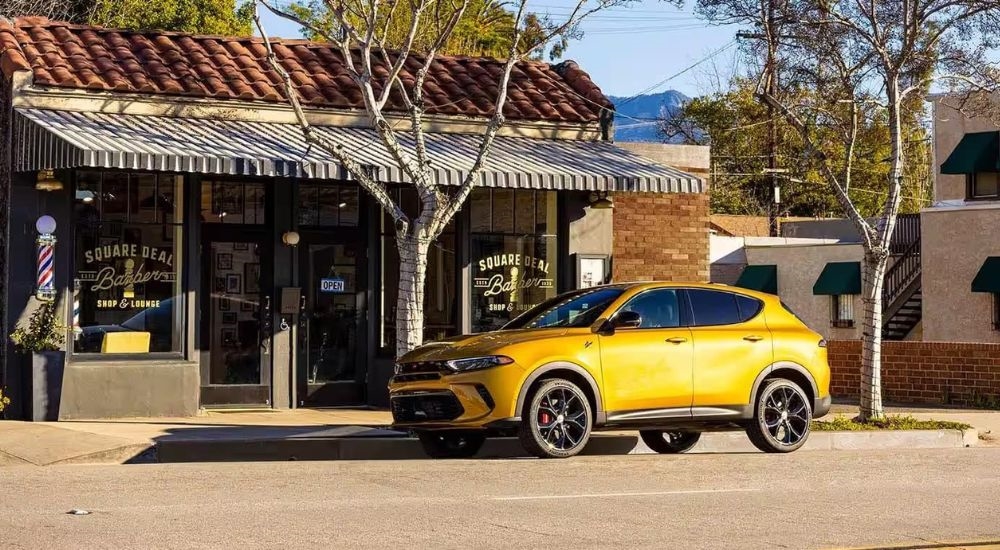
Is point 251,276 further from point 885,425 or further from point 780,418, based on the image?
point 885,425

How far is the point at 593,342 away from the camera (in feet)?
45.3

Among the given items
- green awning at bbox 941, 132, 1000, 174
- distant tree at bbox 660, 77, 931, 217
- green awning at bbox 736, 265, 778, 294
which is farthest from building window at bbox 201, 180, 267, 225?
distant tree at bbox 660, 77, 931, 217

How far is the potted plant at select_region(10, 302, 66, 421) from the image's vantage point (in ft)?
56.1

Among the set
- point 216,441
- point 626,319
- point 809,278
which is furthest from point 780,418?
point 809,278

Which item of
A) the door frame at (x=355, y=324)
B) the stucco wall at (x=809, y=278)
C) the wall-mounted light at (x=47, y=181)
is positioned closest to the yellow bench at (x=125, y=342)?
the wall-mounted light at (x=47, y=181)

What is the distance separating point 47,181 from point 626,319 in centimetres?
752

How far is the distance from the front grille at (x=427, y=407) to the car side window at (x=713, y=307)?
268 centimetres

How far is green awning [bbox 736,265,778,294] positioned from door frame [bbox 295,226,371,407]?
26.0 meters

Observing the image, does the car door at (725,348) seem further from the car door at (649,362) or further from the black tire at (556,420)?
the black tire at (556,420)

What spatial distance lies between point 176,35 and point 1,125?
2.85 m

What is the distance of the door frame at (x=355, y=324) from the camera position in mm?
19219

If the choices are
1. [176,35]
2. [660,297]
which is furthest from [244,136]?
[660,297]

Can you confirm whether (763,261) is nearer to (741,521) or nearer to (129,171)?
(129,171)

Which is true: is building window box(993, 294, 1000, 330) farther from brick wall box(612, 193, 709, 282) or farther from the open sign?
the open sign
